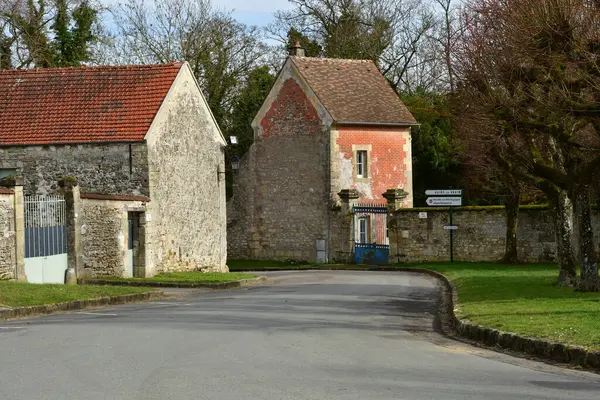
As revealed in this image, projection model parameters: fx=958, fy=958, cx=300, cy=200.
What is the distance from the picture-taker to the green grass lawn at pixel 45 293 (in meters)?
20.3

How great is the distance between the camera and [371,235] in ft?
144

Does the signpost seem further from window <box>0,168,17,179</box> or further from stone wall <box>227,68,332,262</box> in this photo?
window <box>0,168,17,179</box>

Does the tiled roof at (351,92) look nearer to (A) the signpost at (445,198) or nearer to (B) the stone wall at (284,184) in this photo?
(B) the stone wall at (284,184)

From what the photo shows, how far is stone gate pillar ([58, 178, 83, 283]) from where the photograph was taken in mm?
27141

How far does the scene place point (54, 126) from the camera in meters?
31.9

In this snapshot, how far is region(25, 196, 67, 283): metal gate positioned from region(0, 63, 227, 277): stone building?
1.03 m

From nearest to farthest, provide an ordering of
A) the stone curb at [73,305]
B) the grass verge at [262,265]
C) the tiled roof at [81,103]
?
the stone curb at [73,305] → the tiled roof at [81,103] → the grass verge at [262,265]

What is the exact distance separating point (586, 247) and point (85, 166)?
1690cm

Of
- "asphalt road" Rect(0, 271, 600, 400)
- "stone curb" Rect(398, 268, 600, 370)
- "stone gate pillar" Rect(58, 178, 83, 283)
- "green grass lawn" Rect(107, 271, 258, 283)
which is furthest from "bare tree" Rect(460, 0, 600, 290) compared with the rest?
"stone gate pillar" Rect(58, 178, 83, 283)

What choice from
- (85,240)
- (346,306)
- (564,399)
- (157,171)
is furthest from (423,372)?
(157,171)

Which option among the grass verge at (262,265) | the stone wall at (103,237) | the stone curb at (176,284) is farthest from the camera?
the grass verge at (262,265)

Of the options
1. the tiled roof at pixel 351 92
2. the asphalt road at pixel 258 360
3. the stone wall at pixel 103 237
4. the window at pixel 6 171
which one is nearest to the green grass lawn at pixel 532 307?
the asphalt road at pixel 258 360

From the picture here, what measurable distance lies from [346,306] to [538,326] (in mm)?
7324

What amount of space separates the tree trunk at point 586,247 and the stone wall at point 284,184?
23835 mm
